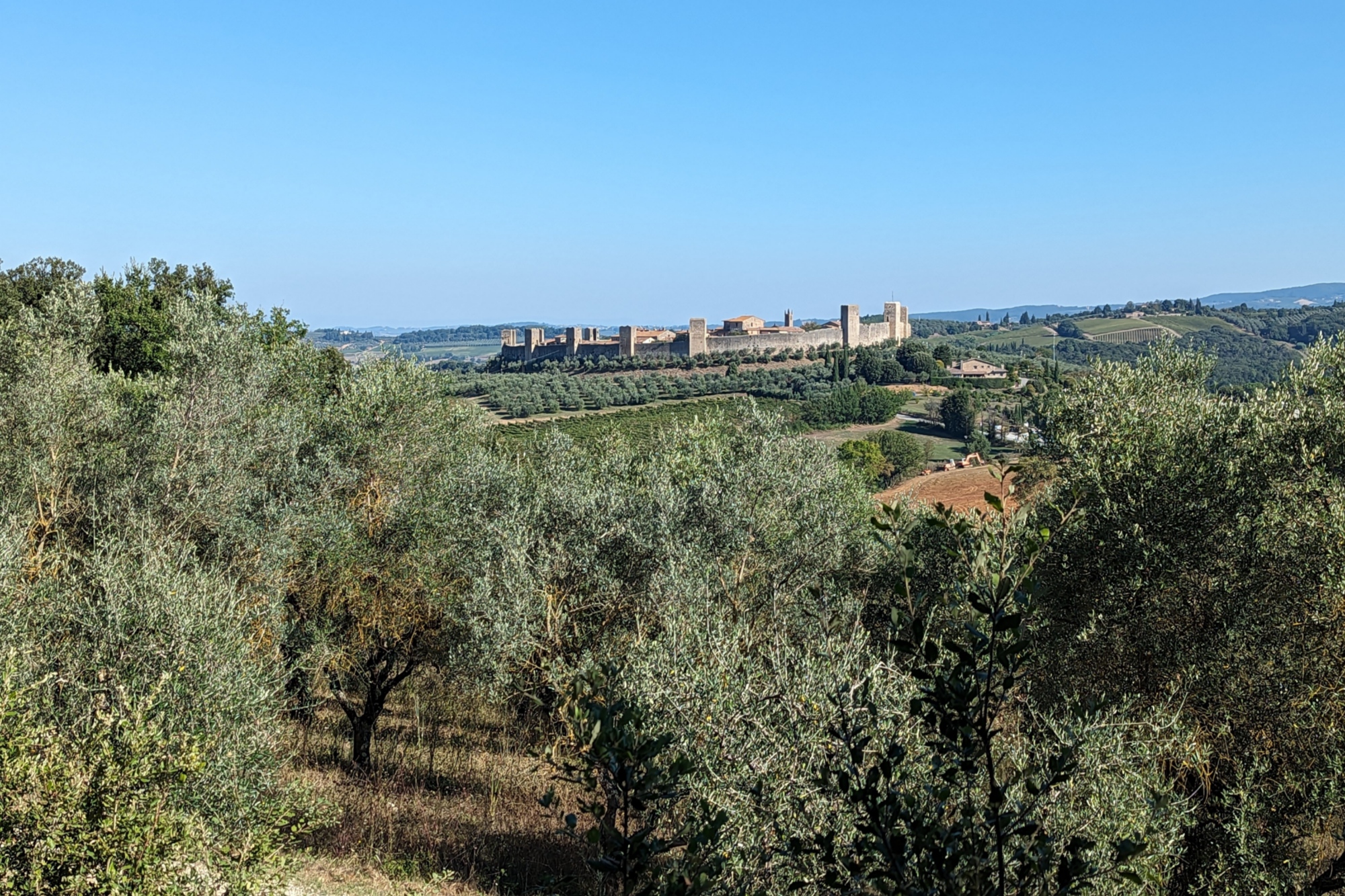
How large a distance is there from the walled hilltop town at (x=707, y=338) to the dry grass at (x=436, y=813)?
293 ft

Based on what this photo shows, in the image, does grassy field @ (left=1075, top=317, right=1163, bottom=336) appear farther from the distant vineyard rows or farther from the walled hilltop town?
the distant vineyard rows

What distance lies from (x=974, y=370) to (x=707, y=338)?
31622 mm

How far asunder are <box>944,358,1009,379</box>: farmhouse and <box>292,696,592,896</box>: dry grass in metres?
90.8

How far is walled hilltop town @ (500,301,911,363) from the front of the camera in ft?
344

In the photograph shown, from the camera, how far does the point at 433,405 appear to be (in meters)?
17.4

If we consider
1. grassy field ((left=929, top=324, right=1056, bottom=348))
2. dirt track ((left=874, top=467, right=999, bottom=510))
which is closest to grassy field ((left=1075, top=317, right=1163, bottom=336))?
grassy field ((left=929, top=324, right=1056, bottom=348))

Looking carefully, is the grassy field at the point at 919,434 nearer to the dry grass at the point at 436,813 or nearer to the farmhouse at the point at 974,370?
the farmhouse at the point at 974,370

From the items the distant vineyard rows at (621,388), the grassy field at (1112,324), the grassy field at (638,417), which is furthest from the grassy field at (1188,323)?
the grassy field at (638,417)

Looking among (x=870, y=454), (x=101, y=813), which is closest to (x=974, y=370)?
(x=870, y=454)

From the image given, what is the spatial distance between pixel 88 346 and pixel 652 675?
50.3 ft

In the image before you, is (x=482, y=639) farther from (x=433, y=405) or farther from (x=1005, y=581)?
(x=1005, y=581)

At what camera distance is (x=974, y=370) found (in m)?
105

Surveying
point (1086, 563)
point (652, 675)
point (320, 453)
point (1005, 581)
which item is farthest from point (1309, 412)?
point (320, 453)

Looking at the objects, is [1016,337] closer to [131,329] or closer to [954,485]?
[954,485]
